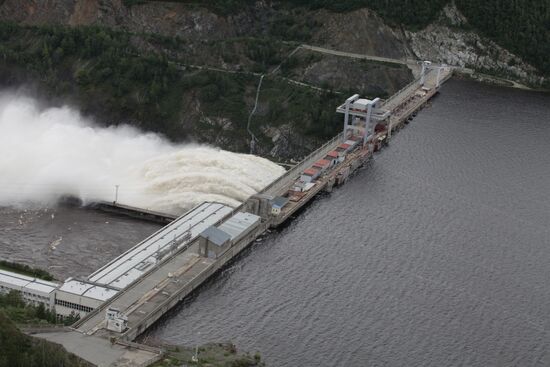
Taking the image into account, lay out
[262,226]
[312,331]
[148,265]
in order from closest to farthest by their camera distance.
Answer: [312,331] → [148,265] → [262,226]

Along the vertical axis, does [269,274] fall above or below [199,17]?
Result: below

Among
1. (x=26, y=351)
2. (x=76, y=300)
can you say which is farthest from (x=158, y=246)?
(x=26, y=351)

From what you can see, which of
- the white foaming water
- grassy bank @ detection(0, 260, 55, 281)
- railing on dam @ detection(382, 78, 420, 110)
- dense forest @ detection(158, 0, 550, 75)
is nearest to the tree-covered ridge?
dense forest @ detection(158, 0, 550, 75)

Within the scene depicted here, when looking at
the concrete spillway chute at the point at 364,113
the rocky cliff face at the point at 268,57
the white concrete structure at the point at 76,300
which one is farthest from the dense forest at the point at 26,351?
the rocky cliff face at the point at 268,57

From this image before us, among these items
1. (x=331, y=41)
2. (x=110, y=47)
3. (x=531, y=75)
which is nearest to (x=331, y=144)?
(x=331, y=41)

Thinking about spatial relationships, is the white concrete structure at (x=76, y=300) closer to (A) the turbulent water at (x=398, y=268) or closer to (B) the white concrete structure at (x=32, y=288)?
(B) the white concrete structure at (x=32, y=288)

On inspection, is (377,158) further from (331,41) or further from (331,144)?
(331,41)

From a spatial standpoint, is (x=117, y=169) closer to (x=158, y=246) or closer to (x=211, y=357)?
(x=158, y=246)
